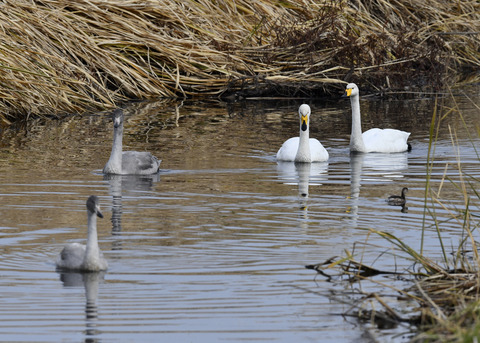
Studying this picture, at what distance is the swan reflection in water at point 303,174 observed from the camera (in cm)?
1091

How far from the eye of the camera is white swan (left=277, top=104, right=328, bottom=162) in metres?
12.9

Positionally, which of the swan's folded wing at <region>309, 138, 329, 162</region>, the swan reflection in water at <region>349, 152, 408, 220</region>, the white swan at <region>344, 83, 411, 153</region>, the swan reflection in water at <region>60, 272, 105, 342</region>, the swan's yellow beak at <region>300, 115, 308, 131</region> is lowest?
the swan reflection in water at <region>60, 272, 105, 342</region>

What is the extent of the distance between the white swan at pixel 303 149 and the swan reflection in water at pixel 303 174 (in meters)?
0.08

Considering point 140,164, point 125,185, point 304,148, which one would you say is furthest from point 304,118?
point 125,185

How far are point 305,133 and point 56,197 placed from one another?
399 cm

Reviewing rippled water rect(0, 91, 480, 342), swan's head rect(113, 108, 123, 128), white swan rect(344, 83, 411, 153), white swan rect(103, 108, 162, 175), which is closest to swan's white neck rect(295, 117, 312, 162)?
rippled water rect(0, 91, 480, 342)

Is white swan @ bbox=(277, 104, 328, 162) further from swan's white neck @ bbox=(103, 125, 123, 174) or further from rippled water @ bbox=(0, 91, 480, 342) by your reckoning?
swan's white neck @ bbox=(103, 125, 123, 174)

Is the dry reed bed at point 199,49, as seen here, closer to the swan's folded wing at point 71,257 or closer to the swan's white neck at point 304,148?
the swan's white neck at point 304,148

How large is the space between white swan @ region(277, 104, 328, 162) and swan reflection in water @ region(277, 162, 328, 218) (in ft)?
0.26

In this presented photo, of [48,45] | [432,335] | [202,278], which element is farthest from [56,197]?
[48,45]

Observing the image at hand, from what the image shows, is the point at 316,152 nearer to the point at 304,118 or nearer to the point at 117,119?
the point at 304,118

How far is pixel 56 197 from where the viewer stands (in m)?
9.94

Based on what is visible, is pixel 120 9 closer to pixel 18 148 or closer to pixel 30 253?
pixel 18 148

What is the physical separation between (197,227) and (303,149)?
15.3ft
